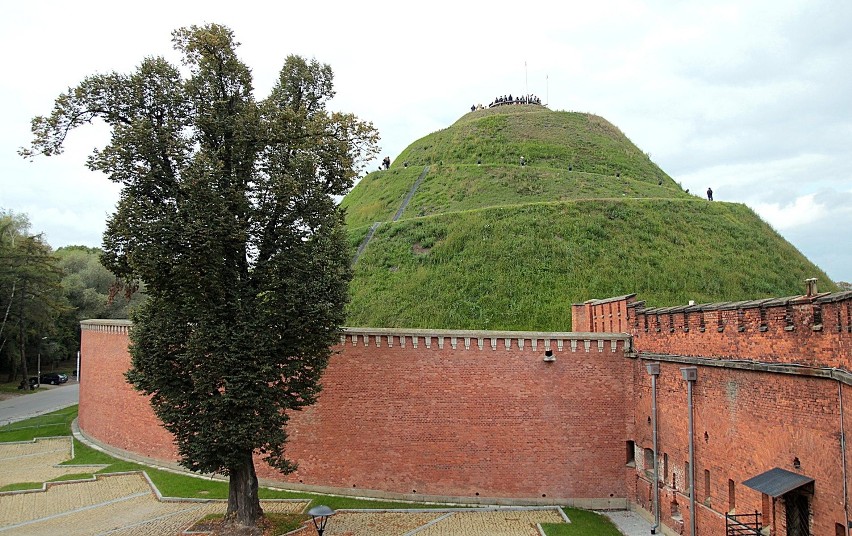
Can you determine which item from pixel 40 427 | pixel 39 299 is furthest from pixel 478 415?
pixel 39 299

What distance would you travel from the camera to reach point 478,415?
18.3m

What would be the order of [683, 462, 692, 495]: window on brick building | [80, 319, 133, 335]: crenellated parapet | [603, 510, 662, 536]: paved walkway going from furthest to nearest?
[80, 319, 133, 335]: crenellated parapet, [603, 510, 662, 536]: paved walkway, [683, 462, 692, 495]: window on brick building

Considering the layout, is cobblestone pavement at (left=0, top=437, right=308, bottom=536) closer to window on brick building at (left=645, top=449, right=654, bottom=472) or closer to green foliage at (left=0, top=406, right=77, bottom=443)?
green foliage at (left=0, top=406, right=77, bottom=443)

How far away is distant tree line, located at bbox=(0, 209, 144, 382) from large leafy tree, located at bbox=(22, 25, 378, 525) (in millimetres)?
24884

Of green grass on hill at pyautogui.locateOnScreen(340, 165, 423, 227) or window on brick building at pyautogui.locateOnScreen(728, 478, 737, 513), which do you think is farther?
green grass on hill at pyautogui.locateOnScreen(340, 165, 423, 227)

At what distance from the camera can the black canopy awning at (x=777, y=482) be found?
10305 millimetres

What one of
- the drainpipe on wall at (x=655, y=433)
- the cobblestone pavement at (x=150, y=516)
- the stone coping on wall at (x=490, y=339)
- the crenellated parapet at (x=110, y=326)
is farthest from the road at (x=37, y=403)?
the drainpipe on wall at (x=655, y=433)

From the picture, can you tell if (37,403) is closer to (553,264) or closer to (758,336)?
(553,264)

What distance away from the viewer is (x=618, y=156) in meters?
54.0

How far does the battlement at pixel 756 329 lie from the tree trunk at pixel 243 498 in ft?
35.0

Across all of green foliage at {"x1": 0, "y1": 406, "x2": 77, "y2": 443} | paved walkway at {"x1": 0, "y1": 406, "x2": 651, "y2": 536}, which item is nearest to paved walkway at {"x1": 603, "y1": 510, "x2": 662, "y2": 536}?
paved walkway at {"x1": 0, "y1": 406, "x2": 651, "y2": 536}

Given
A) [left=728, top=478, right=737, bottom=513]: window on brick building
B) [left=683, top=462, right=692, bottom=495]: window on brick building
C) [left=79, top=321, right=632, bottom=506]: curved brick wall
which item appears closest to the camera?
[left=728, top=478, right=737, bottom=513]: window on brick building

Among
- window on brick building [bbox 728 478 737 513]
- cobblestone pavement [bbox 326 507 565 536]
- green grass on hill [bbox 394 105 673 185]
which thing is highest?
green grass on hill [bbox 394 105 673 185]

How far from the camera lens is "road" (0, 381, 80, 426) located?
35.3 metres
